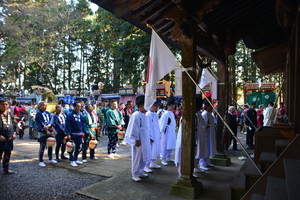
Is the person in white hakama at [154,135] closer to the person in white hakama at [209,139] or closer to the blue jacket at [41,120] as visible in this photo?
the person in white hakama at [209,139]

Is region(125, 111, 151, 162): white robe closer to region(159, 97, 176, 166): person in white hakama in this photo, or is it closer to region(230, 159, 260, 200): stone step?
region(159, 97, 176, 166): person in white hakama

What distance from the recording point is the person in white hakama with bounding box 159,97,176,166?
7402 millimetres

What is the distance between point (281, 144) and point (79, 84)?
139ft

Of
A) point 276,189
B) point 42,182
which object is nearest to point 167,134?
point 42,182

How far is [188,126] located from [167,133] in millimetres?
3197

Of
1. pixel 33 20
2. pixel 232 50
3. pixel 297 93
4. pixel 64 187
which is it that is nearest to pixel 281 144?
pixel 297 93

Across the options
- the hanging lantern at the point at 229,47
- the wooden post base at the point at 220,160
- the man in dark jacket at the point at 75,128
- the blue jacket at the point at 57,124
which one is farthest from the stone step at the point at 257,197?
the blue jacket at the point at 57,124

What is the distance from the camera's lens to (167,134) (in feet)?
24.7

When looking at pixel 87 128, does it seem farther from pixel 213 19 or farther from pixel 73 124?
pixel 213 19

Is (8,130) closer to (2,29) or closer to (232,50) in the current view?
(232,50)

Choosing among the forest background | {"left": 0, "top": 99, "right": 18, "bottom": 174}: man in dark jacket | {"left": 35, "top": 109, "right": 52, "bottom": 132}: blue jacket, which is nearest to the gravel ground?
{"left": 0, "top": 99, "right": 18, "bottom": 174}: man in dark jacket

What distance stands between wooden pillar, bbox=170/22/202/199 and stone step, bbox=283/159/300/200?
1851 millimetres

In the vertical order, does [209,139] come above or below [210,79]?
below

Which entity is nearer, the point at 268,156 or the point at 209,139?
the point at 268,156
